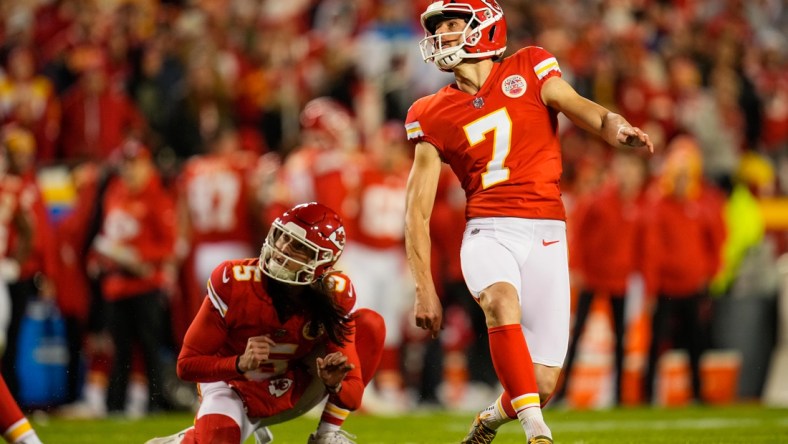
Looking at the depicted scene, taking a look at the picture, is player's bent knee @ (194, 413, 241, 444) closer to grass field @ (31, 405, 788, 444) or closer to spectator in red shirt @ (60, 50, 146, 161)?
grass field @ (31, 405, 788, 444)

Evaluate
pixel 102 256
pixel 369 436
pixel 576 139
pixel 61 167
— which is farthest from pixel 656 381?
pixel 61 167

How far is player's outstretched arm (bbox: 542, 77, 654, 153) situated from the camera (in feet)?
16.0

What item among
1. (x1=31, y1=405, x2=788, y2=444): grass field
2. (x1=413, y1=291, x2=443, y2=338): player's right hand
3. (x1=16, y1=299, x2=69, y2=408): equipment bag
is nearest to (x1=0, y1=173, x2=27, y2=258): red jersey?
(x1=16, y1=299, x2=69, y2=408): equipment bag

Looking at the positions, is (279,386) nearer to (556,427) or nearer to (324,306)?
(324,306)

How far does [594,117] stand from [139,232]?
5.18 m

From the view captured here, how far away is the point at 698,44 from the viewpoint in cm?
1416

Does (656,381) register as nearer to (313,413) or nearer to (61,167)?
(313,413)

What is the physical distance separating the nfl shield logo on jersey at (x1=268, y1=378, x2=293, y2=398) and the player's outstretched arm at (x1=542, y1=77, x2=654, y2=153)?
1.57m

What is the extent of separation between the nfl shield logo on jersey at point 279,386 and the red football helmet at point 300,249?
0.51 metres

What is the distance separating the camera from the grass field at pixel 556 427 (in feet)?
23.6

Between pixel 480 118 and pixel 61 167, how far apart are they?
20.1 feet

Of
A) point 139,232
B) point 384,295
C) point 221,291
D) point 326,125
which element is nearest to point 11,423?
point 221,291

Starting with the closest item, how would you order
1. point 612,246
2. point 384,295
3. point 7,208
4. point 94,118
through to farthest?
point 7,208
point 384,295
point 612,246
point 94,118

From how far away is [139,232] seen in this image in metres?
Result: 9.59
